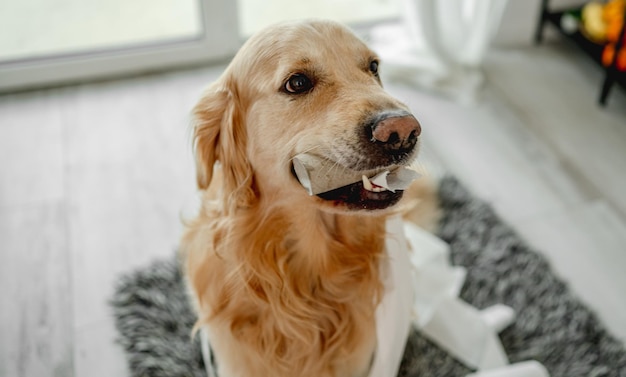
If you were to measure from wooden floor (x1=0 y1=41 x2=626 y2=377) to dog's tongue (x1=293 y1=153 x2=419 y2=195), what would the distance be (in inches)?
36.1

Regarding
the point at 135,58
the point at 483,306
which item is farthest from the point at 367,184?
the point at 135,58

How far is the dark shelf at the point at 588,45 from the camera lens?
246 centimetres

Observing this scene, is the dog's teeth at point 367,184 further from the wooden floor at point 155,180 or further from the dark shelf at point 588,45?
the dark shelf at point 588,45

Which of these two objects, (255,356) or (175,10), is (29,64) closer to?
(175,10)

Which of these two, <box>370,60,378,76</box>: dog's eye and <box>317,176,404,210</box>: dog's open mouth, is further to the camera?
<box>370,60,378,76</box>: dog's eye

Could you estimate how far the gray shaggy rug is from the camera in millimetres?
1741

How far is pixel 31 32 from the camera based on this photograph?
2.62m

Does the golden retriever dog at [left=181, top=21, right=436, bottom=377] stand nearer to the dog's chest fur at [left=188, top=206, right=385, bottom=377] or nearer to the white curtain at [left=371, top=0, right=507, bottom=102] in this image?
the dog's chest fur at [left=188, top=206, right=385, bottom=377]

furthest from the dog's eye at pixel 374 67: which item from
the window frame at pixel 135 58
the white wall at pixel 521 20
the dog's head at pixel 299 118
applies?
the white wall at pixel 521 20

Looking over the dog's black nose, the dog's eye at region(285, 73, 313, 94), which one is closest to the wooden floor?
the dog's eye at region(285, 73, 313, 94)

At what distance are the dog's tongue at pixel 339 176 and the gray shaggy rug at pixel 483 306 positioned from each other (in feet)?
2.57

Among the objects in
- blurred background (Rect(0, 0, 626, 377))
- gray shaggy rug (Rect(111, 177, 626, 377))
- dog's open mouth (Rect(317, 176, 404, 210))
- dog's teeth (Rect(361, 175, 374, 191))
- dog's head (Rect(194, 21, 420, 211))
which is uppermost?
dog's head (Rect(194, 21, 420, 211))

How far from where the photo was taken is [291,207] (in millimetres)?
1286

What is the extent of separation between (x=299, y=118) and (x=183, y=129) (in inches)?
54.6
